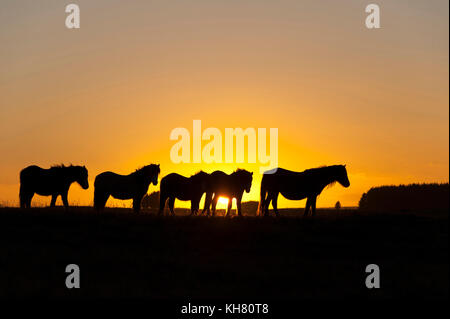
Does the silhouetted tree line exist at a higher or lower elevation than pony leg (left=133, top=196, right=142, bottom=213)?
higher

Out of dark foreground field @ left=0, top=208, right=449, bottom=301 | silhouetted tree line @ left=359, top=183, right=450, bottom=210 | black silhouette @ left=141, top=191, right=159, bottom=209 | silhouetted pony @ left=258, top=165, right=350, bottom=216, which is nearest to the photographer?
dark foreground field @ left=0, top=208, right=449, bottom=301

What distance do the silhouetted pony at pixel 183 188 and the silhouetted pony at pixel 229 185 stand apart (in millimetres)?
583

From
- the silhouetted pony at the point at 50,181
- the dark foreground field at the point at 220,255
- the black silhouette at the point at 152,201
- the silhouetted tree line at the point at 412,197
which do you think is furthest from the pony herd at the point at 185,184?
the silhouetted tree line at the point at 412,197

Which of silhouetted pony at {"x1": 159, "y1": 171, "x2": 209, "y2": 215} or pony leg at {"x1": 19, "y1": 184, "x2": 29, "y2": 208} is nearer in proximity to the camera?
silhouetted pony at {"x1": 159, "y1": 171, "x2": 209, "y2": 215}

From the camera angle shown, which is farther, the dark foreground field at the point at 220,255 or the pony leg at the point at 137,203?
the pony leg at the point at 137,203

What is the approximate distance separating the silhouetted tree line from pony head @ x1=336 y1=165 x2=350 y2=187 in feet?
56.6

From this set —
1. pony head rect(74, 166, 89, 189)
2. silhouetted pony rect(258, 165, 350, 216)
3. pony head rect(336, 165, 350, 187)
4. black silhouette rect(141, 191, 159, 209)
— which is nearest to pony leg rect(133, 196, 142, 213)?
pony head rect(74, 166, 89, 189)

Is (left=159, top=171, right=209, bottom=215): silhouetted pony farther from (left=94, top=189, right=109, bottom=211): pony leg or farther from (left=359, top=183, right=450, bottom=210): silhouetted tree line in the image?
(left=359, top=183, right=450, bottom=210): silhouetted tree line

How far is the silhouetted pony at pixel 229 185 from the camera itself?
1070 inches

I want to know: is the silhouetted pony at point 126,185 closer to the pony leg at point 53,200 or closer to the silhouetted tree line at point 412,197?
the pony leg at point 53,200

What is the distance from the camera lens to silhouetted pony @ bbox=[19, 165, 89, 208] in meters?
27.8

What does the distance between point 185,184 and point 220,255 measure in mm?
8772

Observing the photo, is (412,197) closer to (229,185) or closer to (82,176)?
(229,185)

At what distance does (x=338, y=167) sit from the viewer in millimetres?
27859
